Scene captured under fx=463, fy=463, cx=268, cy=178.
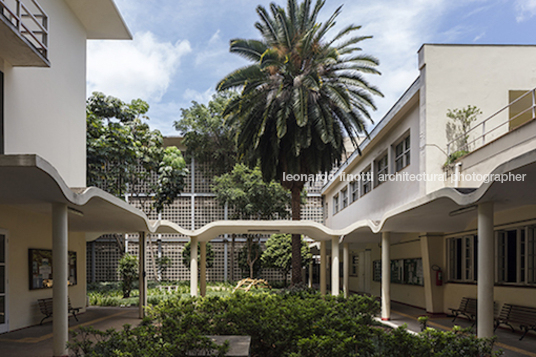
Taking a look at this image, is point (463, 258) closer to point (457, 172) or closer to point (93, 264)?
point (457, 172)

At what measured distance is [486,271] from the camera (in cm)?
844

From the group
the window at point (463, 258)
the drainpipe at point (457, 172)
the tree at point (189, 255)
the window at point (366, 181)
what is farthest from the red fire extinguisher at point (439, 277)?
the tree at point (189, 255)

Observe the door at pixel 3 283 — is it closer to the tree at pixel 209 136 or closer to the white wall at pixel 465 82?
the white wall at pixel 465 82

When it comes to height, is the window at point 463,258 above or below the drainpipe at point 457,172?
below

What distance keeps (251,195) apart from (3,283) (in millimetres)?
18823

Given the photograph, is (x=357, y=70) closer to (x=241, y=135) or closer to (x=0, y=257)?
(x=241, y=135)

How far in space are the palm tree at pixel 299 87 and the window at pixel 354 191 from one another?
7078 millimetres

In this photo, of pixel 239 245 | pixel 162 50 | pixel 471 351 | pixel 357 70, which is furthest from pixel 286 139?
pixel 162 50

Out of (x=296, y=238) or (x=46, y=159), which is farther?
(x=296, y=238)

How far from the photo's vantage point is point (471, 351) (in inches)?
247

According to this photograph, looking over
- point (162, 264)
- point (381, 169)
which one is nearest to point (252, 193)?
point (162, 264)

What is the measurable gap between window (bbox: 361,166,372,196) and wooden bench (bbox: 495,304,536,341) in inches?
419

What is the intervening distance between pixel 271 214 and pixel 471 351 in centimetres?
2470

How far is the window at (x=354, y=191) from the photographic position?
25.4 m
